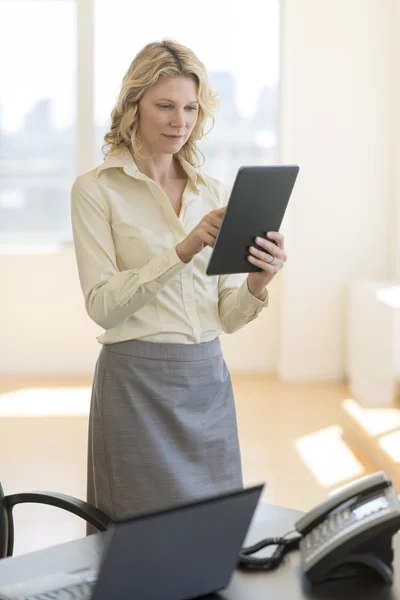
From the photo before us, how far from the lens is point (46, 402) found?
6.65 metres

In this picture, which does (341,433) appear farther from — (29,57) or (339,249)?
(29,57)

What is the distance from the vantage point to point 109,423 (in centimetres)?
238

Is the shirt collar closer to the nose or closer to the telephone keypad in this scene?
the nose

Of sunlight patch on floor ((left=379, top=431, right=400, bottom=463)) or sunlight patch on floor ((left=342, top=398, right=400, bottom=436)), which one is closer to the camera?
sunlight patch on floor ((left=379, top=431, right=400, bottom=463))

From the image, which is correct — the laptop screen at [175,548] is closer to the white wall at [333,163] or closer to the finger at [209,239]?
the finger at [209,239]

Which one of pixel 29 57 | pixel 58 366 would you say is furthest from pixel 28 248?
pixel 29 57

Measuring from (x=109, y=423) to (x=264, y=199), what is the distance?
66 cm

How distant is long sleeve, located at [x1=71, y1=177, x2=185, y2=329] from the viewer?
2.23m

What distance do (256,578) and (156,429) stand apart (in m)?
0.70

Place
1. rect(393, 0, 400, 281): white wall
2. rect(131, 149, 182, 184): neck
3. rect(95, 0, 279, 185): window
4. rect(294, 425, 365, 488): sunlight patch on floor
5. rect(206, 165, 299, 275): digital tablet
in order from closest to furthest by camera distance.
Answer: rect(206, 165, 299, 275): digital tablet < rect(131, 149, 182, 184): neck < rect(294, 425, 365, 488): sunlight patch on floor < rect(393, 0, 400, 281): white wall < rect(95, 0, 279, 185): window

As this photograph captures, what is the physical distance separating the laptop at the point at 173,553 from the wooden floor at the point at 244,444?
2569 millimetres

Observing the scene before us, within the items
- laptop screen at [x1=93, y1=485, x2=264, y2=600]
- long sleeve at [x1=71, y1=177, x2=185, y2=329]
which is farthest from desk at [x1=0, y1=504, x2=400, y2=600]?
long sleeve at [x1=71, y1=177, x2=185, y2=329]

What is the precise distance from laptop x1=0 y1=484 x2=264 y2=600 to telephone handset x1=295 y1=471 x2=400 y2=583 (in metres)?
0.17

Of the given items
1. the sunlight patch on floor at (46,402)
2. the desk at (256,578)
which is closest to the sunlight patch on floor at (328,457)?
the sunlight patch on floor at (46,402)
